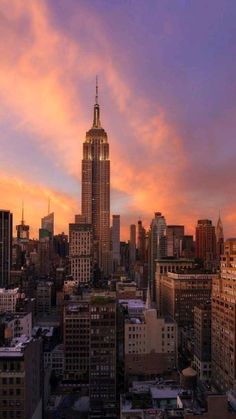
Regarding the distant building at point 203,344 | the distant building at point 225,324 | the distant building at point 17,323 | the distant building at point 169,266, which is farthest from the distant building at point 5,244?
the distant building at point 225,324

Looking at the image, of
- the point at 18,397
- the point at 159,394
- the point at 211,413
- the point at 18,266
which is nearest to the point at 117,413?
the point at 159,394

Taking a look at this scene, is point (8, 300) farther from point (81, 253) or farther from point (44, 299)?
point (81, 253)

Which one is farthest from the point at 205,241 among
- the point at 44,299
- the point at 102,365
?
the point at 102,365

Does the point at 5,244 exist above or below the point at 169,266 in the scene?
above

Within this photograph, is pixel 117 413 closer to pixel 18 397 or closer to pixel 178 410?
pixel 18 397

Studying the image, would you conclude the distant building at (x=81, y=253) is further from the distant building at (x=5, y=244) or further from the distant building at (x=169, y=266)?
the distant building at (x=169, y=266)

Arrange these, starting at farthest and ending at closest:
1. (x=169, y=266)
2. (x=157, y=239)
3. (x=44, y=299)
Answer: (x=157, y=239) → (x=169, y=266) → (x=44, y=299)
